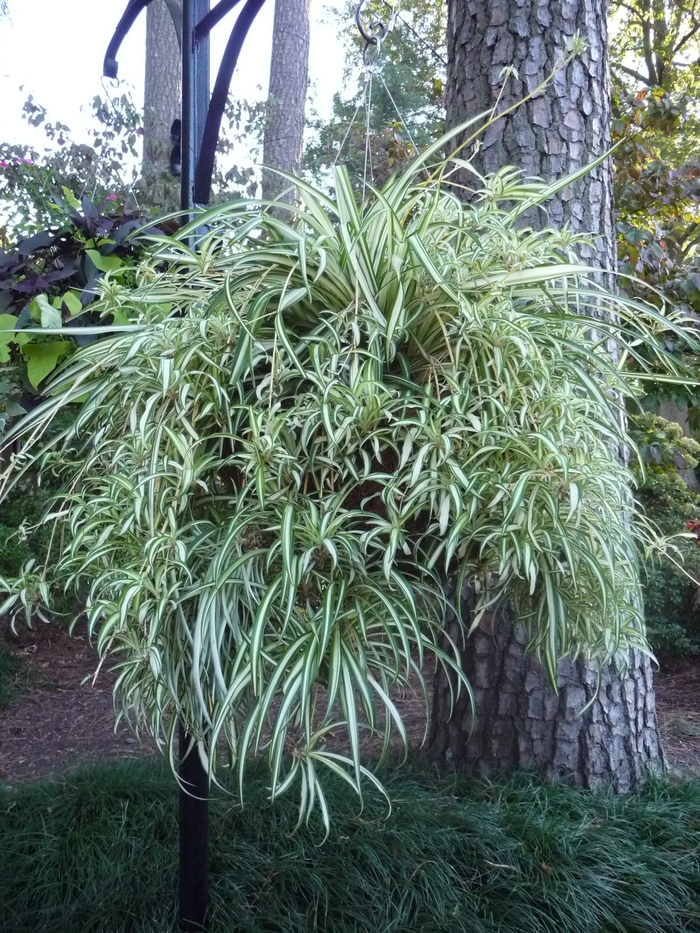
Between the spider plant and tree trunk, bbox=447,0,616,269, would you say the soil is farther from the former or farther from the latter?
tree trunk, bbox=447,0,616,269

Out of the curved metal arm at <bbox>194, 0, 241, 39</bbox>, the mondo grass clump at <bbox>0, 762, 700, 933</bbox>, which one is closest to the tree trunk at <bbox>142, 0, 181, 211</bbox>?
the curved metal arm at <bbox>194, 0, 241, 39</bbox>

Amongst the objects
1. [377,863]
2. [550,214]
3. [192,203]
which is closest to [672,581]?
[550,214]

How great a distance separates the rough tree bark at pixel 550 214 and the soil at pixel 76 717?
0.37 meters

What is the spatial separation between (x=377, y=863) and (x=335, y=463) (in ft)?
4.13

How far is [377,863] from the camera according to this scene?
1.76 metres

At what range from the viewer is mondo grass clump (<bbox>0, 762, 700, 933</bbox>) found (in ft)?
5.52

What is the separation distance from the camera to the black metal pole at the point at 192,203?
4.36 feet

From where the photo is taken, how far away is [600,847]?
1.84 metres

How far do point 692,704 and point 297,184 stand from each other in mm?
3020

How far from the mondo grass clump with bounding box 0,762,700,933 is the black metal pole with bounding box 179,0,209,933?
21 centimetres

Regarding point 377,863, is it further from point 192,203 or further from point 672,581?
point 672,581

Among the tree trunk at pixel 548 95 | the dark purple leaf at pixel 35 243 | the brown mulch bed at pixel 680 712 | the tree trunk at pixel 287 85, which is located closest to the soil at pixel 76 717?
the brown mulch bed at pixel 680 712

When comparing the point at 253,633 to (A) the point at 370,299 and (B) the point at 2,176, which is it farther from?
(B) the point at 2,176

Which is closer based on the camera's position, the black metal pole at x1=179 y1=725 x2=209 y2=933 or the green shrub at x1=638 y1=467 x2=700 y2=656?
the black metal pole at x1=179 y1=725 x2=209 y2=933
